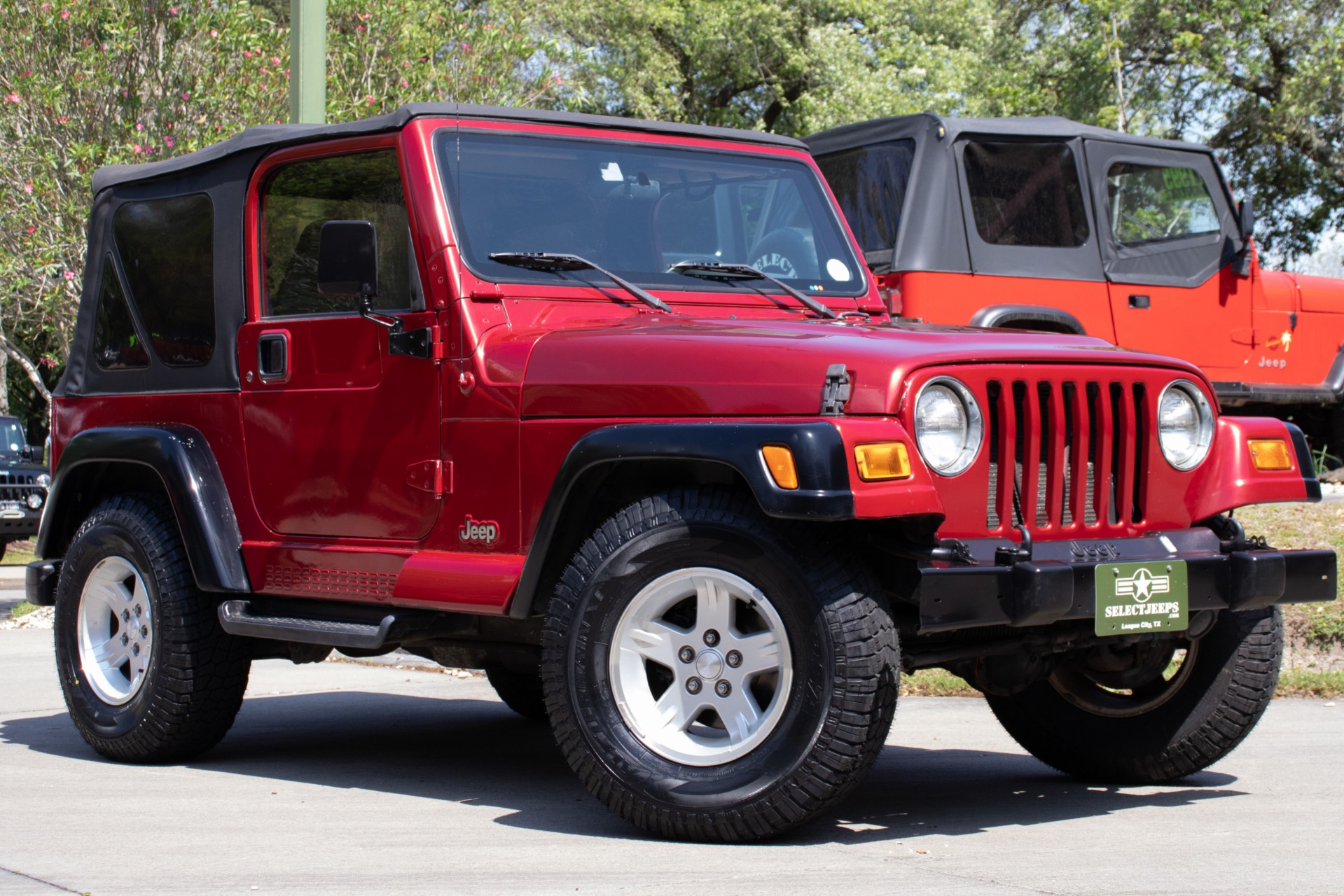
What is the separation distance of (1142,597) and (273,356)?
3.08 meters

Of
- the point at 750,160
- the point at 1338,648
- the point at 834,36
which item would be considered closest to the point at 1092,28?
→ the point at 834,36

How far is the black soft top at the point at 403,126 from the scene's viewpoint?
5621 millimetres

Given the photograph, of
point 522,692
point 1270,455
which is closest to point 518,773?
point 522,692

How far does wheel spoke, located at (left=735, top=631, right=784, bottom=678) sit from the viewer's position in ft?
14.6

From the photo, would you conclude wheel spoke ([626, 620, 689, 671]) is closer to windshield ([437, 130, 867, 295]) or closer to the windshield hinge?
the windshield hinge

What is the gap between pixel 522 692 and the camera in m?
7.32

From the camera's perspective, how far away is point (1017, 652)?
4.95 metres

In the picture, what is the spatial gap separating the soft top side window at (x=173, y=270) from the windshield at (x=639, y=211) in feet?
4.16

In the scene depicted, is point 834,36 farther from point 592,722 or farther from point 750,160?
point 592,722

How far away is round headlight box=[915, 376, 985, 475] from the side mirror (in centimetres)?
803

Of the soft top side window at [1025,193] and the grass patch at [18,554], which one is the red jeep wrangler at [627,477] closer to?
the soft top side window at [1025,193]

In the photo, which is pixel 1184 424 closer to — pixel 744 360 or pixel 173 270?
pixel 744 360

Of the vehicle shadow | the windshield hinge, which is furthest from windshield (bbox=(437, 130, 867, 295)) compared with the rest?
the vehicle shadow

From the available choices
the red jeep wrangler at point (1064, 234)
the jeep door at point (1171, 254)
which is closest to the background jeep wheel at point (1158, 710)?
the red jeep wrangler at point (1064, 234)
